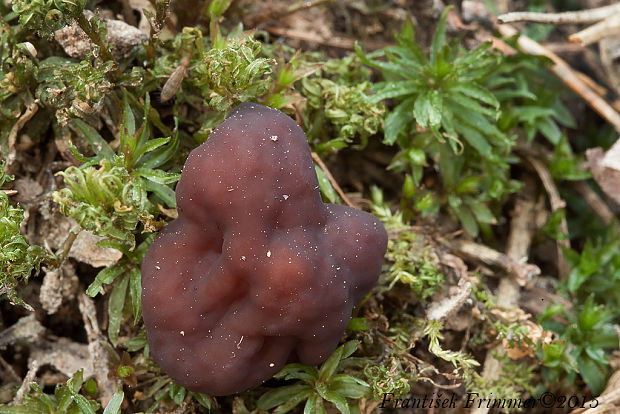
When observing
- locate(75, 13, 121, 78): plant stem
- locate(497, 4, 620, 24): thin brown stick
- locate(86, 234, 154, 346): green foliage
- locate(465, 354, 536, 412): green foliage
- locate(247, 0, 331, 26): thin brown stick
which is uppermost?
locate(75, 13, 121, 78): plant stem

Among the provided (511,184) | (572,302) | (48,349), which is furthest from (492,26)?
(48,349)

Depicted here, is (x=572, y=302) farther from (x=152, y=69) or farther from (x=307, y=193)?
(x=152, y=69)

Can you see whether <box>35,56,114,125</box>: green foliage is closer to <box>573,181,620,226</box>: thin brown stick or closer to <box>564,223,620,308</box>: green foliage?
<box>564,223,620,308</box>: green foliage

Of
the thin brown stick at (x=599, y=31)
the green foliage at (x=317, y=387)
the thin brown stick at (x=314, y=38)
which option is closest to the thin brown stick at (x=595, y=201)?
the thin brown stick at (x=599, y=31)

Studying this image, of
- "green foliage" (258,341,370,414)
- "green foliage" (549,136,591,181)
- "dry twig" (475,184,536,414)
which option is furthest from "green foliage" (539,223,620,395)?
"green foliage" (258,341,370,414)

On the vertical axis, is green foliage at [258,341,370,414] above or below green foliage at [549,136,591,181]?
below

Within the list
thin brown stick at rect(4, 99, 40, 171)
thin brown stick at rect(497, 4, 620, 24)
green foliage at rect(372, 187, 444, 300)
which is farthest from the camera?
thin brown stick at rect(497, 4, 620, 24)

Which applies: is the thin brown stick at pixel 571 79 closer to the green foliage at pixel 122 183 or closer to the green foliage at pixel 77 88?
the green foliage at pixel 122 183
